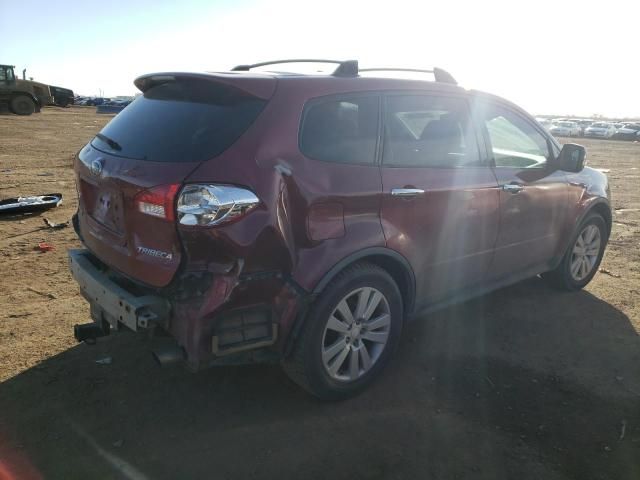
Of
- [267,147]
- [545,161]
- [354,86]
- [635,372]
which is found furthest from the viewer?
[545,161]

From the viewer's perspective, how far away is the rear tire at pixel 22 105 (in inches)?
1193

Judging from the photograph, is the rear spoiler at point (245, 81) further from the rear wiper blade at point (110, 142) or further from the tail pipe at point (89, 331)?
the tail pipe at point (89, 331)

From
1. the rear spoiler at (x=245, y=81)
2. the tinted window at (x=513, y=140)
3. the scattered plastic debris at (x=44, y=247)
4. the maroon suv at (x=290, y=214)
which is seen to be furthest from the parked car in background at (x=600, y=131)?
the rear spoiler at (x=245, y=81)

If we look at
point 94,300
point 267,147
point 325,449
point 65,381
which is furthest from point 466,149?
point 65,381

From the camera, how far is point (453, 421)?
303 cm

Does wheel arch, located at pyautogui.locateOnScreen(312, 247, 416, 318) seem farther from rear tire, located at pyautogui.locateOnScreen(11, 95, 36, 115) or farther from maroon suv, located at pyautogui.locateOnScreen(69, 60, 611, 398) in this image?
rear tire, located at pyautogui.locateOnScreen(11, 95, 36, 115)

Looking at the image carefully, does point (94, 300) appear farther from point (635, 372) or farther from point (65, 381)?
point (635, 372)

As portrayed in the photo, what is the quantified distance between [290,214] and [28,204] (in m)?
5.81

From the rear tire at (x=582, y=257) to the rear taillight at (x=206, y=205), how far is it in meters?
3.51

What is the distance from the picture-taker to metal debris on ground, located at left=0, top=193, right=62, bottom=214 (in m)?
7.01

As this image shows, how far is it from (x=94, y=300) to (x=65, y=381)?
68 cm

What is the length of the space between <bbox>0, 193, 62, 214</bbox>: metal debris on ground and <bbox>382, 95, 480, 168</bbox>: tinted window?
19.1ft

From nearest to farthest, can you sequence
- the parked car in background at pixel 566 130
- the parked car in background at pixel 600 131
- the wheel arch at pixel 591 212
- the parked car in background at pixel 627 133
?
1. the wheel arch at pixel 591 212
2. the parked car in background at pixel 627 133
3. the parked car in background at pixel 600 131
4. the parked car in background at pixel 566 130

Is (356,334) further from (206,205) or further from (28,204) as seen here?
(28,204)
